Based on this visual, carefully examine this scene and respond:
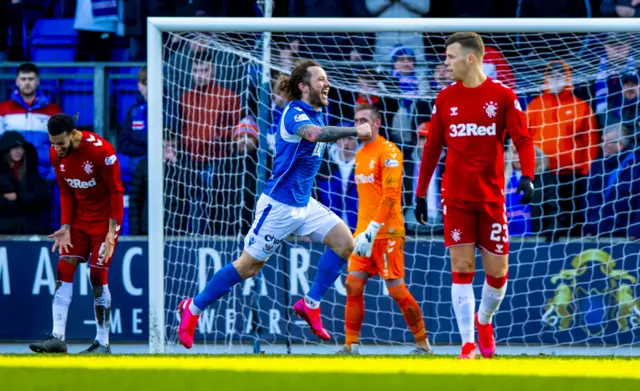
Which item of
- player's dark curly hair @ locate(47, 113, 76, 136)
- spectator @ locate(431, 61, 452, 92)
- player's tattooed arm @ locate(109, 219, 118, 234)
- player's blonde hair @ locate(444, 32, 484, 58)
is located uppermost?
player's blonde hair @ locate(444, 32, 484, 58)

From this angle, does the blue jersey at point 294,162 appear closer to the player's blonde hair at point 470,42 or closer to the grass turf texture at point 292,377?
the player's blonde hair at point 470,42

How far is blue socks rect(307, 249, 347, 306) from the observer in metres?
8.36

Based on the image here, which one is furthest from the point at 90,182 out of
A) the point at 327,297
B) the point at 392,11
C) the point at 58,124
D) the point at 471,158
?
the point at 392,11

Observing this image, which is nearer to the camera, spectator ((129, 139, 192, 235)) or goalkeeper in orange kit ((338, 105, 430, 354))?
goalkeeper in orange kit ((338, 105, 430, 354))

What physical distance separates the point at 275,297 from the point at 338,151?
1429 millimetres

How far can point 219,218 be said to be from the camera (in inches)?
418

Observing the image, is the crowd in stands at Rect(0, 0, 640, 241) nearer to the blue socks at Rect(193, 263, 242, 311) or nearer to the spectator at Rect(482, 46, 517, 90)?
the spectator at Rect(482, 46, 517, 90)

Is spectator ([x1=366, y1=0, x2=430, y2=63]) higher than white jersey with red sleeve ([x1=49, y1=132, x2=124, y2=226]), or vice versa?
spectator ([x1=366, y1=0, x2=430, y2=63])

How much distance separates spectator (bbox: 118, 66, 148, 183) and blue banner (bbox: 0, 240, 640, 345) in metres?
0.89

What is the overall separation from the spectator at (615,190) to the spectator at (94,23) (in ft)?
17.1

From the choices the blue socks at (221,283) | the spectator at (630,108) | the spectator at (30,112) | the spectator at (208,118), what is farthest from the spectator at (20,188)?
the spectator at (630,108)

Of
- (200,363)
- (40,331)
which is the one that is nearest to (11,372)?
(200,363)

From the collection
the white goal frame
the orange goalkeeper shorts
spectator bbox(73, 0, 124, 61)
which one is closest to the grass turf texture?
the white goal frame

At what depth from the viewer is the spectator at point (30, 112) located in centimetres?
1101
